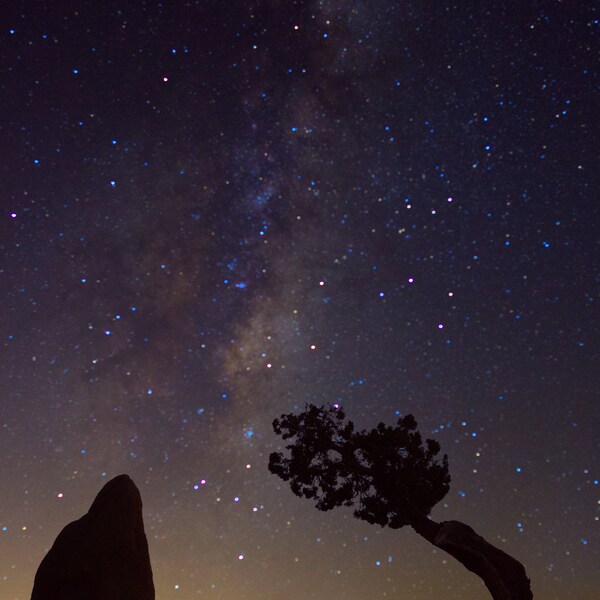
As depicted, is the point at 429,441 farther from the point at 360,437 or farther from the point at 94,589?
the point at 94,589

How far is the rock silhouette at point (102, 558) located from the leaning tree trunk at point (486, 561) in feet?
30.4

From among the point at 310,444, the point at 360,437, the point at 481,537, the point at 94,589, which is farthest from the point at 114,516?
the point at 481,537

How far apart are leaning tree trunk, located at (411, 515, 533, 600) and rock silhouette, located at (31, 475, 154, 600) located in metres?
9.28

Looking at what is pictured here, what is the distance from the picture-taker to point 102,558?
14.8 m

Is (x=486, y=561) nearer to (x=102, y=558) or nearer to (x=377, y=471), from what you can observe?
(x=377, y=471)

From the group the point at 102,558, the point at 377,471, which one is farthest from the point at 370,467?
the point at 102,558

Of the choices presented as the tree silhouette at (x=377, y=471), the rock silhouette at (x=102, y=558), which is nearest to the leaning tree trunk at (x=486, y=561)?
the tree silhouette at (x=377, y=471)

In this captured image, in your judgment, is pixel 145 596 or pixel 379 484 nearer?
pixel 145 596

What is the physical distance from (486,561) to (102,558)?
36.3 ft

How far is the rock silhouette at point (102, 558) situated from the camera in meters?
14.2

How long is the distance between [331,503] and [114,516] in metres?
7.19

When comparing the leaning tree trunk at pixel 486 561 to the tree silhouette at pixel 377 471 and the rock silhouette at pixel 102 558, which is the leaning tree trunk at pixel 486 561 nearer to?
the tree silhouette at pixel 377 471

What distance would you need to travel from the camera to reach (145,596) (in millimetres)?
15188

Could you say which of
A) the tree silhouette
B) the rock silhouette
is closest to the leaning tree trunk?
the tree silhouette
